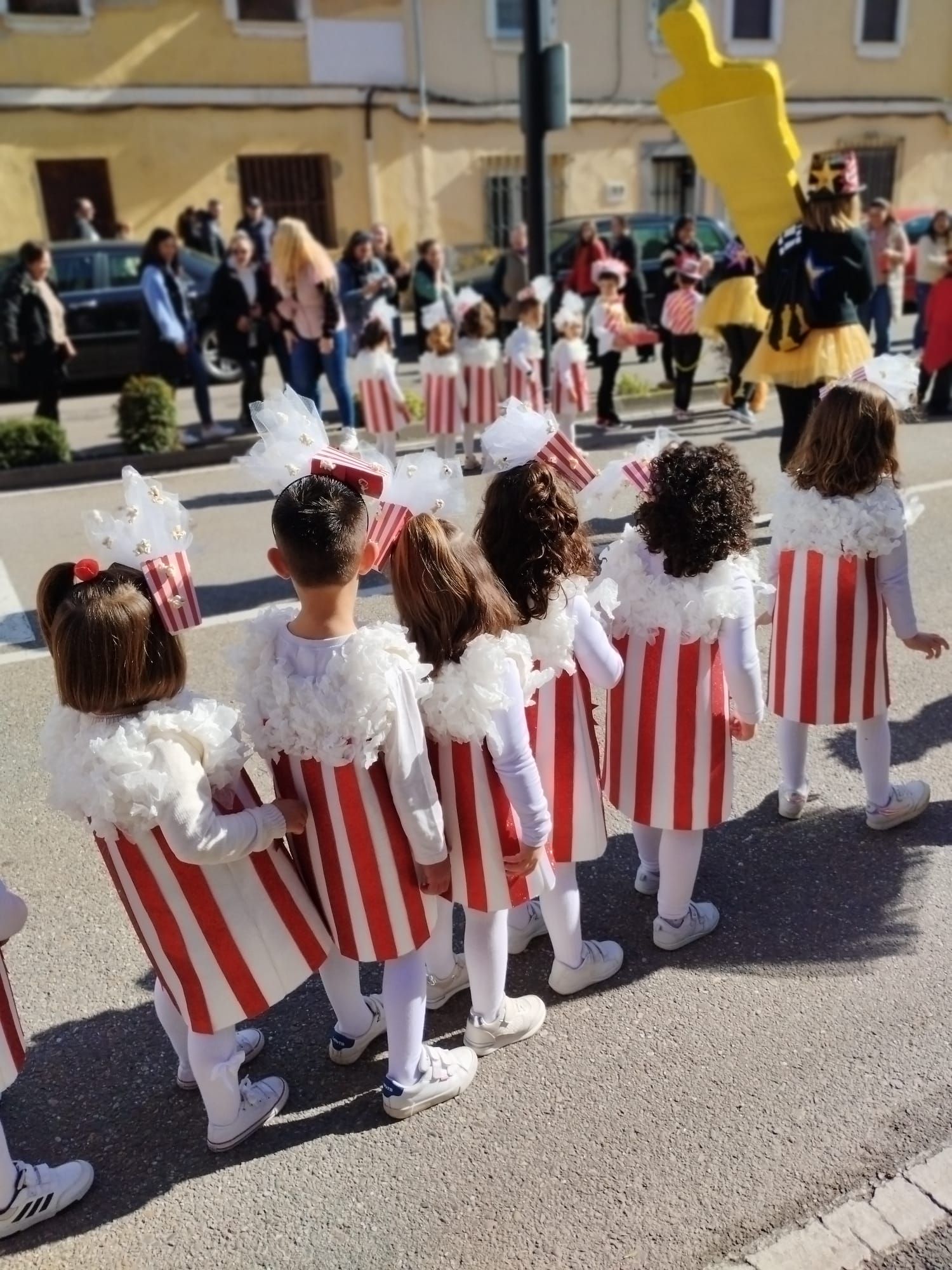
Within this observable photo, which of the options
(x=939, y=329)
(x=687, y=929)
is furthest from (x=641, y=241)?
(x=687, y=929)

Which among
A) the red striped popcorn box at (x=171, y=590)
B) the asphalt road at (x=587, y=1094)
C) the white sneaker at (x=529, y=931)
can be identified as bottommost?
the asphalt road at (x=587, y=1094)

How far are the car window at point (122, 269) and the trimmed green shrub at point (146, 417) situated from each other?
356cm

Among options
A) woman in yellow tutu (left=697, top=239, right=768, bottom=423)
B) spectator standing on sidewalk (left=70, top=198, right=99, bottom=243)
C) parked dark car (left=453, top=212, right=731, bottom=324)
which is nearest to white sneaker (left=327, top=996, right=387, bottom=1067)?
woman in yellow tutu (left=697, top=239, right=768, bottom=423)

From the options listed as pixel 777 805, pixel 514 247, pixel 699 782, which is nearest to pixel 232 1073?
pixel 699 782

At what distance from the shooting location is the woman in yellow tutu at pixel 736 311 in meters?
8.66

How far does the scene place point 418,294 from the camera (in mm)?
11406

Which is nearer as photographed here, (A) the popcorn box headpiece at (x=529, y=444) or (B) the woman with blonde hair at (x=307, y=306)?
(A) the popcorn box headpiece at (x=529, y=444)

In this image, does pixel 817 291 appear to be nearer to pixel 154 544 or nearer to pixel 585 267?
pixel 154 544

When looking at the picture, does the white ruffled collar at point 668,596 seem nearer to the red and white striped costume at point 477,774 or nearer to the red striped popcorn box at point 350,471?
the red and white striped costume at point 477,774

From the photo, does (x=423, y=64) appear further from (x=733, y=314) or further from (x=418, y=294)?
(x=733, y=314)

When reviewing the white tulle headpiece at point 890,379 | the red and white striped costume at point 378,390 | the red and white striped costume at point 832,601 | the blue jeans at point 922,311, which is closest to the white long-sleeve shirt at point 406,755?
the red and white striped costume at point 832,601

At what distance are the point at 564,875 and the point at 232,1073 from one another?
94cm

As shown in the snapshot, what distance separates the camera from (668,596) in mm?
2764

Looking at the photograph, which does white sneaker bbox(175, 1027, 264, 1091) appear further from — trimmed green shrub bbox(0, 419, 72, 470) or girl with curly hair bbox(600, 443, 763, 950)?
trimmed green shrub bbox(0, 419, 72, 470)
